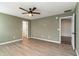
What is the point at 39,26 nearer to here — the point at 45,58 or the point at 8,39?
the point at 8,39

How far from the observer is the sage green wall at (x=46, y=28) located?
6.07 meters

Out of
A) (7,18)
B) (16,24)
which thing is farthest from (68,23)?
(7,18)

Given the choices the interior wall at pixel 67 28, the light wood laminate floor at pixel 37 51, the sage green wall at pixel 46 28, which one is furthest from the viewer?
the interior wall at pixel 67 28

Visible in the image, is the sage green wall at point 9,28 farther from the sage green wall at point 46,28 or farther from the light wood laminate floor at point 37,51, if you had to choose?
the sage green wall at point 46,28

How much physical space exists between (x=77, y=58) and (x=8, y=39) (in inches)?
219

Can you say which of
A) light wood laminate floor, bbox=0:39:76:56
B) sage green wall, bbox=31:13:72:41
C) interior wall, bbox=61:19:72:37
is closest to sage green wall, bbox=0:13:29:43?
light wood laminate floor, bbox=0:39:76:56

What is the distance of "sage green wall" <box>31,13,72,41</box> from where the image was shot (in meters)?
6.07

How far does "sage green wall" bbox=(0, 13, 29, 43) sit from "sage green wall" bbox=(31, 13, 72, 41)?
175cm

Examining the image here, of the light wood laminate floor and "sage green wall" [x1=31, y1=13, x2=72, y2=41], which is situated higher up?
"sage green wall" [x1=31, y1=13, x2=72, y2=41]

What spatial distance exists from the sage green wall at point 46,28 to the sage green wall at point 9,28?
5.74 feet

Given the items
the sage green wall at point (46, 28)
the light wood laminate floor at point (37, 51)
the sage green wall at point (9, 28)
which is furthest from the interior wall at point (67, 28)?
the sage green wall at point (9, 28)

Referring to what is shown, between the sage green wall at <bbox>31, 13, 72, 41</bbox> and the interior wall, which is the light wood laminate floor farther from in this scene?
the interior wall

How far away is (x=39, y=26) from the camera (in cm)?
777

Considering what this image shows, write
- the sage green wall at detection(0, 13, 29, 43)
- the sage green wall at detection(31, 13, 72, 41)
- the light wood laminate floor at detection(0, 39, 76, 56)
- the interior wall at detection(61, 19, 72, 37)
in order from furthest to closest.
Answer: the interior wall at detection(61, 19, 72, 37)
the sage green wall at detection(31, 13, 72, 41)
the sage green wall at detection(0, 13, 29, 43)
the light wood laminate floor at detection(0, 39, 76, 56)
